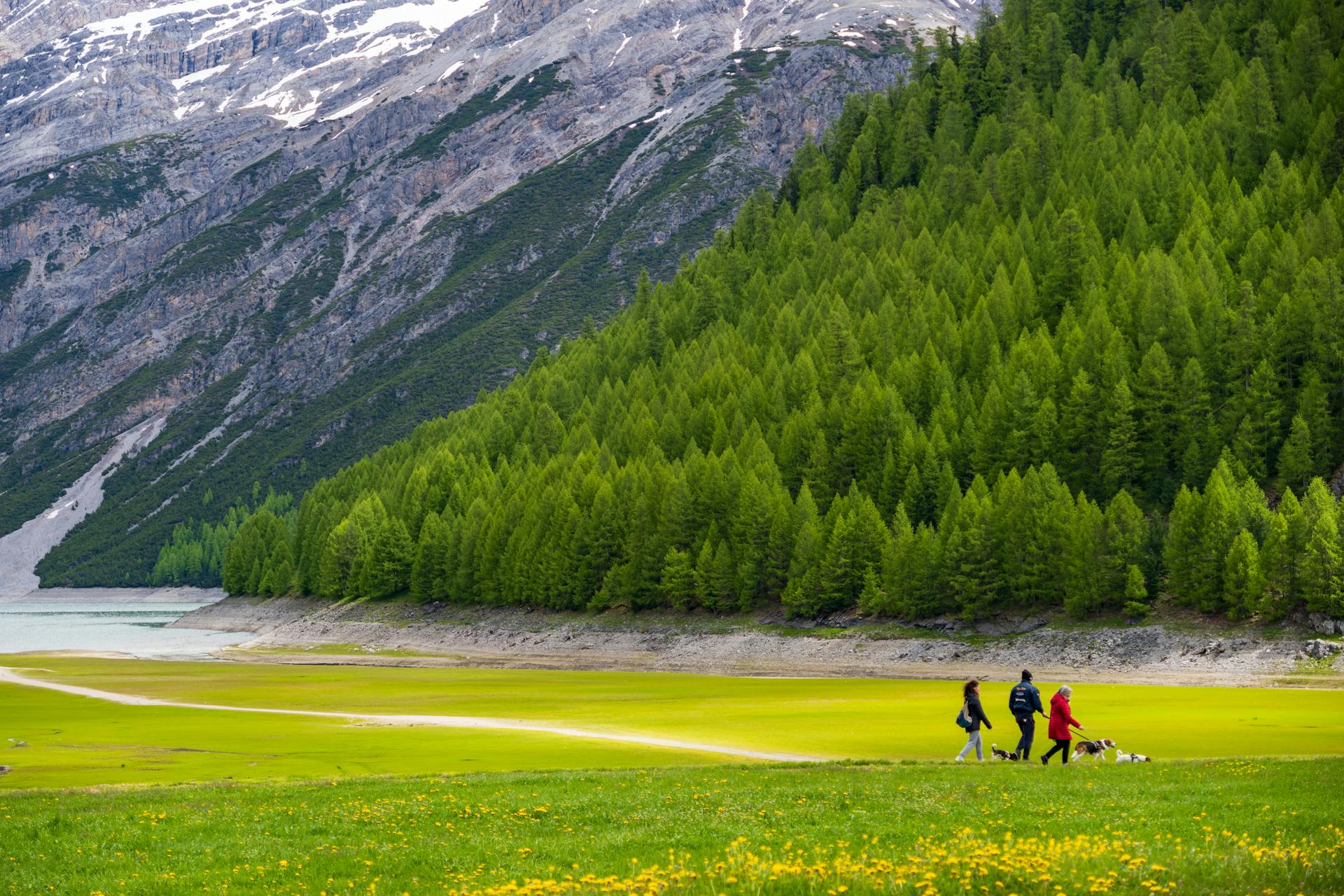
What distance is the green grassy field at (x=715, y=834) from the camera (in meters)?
18.5

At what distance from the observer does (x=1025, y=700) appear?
1387 inches

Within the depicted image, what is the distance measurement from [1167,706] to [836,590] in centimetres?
5090

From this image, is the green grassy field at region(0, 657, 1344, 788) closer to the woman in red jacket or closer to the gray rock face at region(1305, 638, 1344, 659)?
the woman in red jacket

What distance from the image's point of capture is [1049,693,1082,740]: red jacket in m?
34.1

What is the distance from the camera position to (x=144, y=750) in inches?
1681

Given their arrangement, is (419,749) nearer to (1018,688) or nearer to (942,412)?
(1018,688)

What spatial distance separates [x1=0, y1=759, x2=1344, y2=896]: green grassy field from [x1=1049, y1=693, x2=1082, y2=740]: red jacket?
2788mm

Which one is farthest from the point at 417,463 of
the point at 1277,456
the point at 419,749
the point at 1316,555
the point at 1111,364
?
the point at 419,749

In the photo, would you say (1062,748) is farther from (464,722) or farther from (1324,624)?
(1324,624)

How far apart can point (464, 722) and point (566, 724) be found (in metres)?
4.66

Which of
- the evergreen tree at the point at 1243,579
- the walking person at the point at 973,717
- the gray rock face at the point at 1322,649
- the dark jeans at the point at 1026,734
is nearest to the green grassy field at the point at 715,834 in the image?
the walking person at the point at 973,717

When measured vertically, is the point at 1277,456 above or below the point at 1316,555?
above

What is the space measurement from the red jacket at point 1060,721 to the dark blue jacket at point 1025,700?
515 millimetres

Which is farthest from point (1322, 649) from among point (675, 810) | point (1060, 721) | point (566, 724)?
point (675, 810)
